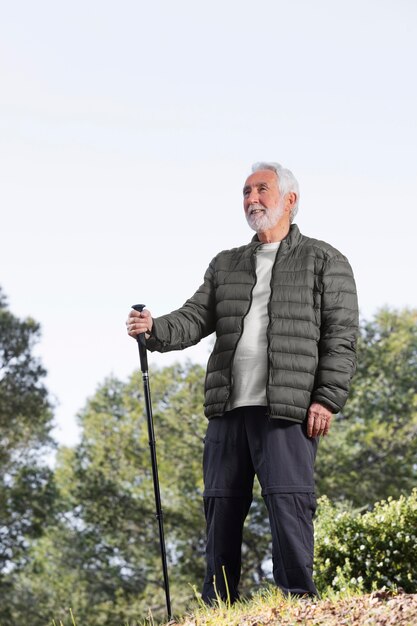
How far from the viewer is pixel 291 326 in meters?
4.39

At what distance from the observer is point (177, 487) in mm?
22578

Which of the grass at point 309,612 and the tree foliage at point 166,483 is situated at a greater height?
the tree foliage at point 166,483

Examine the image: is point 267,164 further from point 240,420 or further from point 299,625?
point 299,625

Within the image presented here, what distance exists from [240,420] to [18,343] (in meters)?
15.8

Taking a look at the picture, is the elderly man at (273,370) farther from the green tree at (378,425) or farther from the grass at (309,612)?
the green tree at (378,425)

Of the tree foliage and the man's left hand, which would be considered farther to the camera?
the tree foliage

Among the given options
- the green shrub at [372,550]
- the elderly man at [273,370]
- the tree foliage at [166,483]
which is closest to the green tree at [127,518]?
the tree foliage at [166,483]

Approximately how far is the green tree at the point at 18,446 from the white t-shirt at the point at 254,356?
15.4 m

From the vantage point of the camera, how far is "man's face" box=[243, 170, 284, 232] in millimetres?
4582

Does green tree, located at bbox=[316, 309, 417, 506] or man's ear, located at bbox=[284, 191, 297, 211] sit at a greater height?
green tree, located at bbox=[316, 309, 417, 506]

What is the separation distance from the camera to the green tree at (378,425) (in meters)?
21.2

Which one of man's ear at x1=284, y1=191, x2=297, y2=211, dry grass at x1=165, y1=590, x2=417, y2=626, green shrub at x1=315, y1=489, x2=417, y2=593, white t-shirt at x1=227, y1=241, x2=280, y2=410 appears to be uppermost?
man's ear at x1=284, y1=191, x2=297, y2=211

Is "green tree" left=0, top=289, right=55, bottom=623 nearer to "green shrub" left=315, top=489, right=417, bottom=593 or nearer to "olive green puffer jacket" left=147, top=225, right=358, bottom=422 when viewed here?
"green shrub" left=315, top=489, right=417, bottom=593

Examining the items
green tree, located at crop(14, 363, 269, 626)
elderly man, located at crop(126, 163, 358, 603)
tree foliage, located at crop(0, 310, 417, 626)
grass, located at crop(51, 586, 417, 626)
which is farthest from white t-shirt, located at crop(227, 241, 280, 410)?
green tree, located at crop(14, 363, 269, 626)
